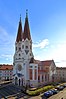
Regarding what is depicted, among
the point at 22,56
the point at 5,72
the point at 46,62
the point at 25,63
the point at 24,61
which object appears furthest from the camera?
the point at 5,72

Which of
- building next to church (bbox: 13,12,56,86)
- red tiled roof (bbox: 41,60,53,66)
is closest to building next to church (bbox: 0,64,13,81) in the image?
red tiled roof (bbox: 41,60,53,66)

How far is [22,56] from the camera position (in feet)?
222

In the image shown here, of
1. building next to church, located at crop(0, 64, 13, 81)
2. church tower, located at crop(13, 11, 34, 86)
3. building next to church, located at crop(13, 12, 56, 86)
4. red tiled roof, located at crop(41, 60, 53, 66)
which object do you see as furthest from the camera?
building next to church, located at crop(0, 64, 13, 81)

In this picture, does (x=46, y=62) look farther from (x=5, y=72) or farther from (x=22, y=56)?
(x=5, y=72)

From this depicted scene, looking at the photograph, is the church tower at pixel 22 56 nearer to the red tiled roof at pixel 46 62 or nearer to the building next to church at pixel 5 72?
the red tiled roof at pixel 46 62

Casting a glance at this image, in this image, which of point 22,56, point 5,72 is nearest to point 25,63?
point 22,56

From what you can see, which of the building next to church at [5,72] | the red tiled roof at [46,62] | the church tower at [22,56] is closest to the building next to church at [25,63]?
the church tower at [22,56]

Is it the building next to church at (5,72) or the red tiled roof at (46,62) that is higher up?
the red tiled roof at (46,62)

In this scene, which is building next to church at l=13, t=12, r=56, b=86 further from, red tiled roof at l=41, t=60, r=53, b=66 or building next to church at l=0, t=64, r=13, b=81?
building next to church at l=0, t=64, r=13, b=81

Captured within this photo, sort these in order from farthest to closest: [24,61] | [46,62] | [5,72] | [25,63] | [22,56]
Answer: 1. [5,72]
2. [46,62]
3. [22,56]
4. [24,61]
5. [25,63]

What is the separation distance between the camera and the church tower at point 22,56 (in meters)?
66.6

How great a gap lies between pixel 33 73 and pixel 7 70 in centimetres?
3176

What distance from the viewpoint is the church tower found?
66.6m

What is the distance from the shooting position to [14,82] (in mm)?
69938
